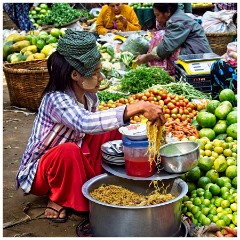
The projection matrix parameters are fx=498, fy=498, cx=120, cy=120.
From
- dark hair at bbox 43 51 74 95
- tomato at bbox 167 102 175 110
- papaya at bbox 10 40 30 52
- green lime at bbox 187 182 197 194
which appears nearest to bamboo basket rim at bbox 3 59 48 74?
papaya at bbox 10 40 30 52

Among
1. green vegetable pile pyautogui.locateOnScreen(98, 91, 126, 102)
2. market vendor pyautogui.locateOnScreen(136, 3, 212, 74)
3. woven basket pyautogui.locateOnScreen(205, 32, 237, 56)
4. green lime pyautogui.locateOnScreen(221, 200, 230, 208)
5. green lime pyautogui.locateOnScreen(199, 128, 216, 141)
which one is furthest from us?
woven basket pyautogui.locateOnScreen(205, 32, 237, 56)

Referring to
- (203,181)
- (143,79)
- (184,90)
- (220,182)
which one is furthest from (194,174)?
(143,79)

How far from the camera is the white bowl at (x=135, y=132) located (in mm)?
3033

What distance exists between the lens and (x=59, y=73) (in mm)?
3271

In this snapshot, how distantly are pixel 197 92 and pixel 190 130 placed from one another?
4.20 feet

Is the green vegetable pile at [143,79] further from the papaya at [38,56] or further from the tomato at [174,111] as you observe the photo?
the papaya at [38,56]

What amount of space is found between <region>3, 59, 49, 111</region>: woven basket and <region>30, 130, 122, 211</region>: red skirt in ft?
9.03

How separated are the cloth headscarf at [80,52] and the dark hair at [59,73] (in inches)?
1.5

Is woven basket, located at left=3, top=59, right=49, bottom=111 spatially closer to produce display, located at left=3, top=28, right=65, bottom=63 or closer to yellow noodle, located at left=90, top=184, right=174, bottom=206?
produce display, located at left=3, top=28, right=65, bottom=63

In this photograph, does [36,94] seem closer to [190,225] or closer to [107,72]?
[107,72]

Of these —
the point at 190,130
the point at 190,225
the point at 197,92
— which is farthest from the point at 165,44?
the point at 190,225

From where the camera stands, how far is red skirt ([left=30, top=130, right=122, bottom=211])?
3.20 m

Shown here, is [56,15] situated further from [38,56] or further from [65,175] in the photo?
[65,175]

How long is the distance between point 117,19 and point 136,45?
1.92 m
